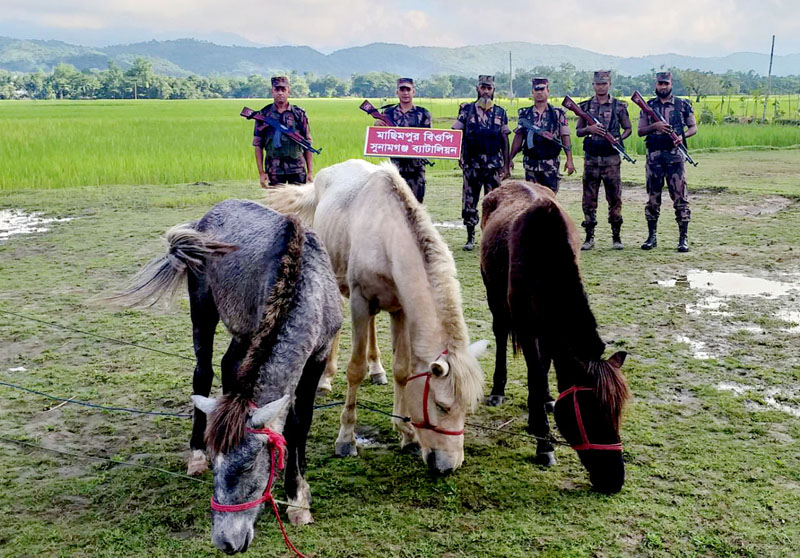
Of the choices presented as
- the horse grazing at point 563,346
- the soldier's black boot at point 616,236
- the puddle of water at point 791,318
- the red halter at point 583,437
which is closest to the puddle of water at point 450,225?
the soldier's black boot at point 616,236

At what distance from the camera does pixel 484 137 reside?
29.0ft

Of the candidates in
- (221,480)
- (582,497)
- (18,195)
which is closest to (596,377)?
(582,497)

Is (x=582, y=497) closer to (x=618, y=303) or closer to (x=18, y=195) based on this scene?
(x=618, y=303)

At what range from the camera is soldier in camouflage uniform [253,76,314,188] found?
782 centimetres

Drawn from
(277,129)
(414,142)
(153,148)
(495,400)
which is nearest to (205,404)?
(495,400)

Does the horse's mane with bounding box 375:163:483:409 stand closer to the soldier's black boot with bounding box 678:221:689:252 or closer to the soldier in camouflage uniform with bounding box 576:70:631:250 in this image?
the soldier in camouflage uniform with bounding box 576:70:631:250

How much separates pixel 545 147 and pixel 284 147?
312 centimetres

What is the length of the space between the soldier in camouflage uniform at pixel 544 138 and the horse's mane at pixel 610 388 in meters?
5.25

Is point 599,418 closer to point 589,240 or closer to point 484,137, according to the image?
point 484,137

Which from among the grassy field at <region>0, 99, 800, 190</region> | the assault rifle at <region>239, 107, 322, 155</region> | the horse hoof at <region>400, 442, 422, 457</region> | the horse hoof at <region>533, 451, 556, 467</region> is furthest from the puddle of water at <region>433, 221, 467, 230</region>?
the horse hoof at <region>533, 451, 556, 467</region>

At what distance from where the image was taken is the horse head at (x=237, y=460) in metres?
2.74

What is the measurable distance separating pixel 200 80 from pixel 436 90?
2911cm

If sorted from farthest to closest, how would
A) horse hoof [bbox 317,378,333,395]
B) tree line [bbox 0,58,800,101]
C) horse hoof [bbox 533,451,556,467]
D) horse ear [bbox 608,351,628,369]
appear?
tree line [bbox 0,58,800,101] → horse hoof [bbox 317,378,333,395] → horse hoof [bbox 533,451,556,467] → horse ear [bbox 608,351,628,369]

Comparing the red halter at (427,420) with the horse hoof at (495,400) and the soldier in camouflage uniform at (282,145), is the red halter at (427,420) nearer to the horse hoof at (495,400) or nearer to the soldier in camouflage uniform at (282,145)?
the horse hoof at (495,400)
